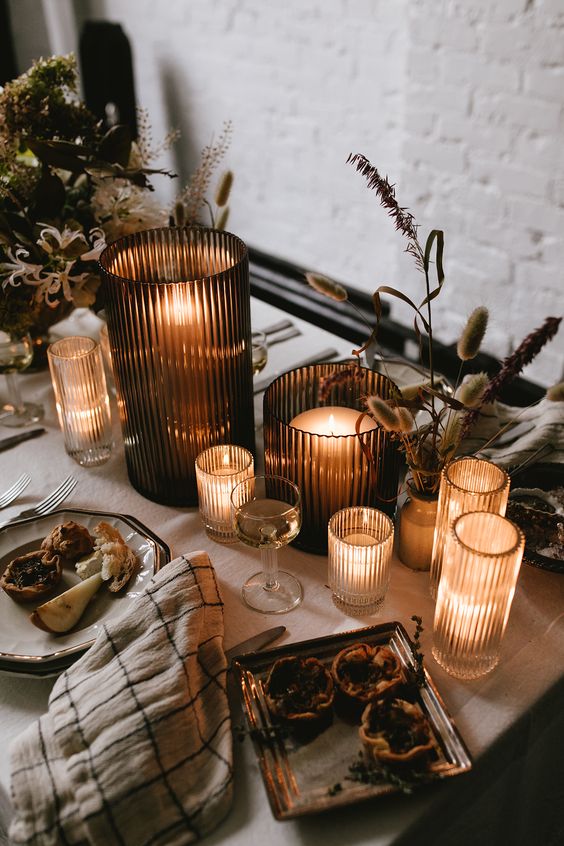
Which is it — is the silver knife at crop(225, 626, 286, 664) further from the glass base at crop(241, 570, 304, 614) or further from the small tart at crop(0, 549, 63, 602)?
the small tart at crop(0, 549, 63, 602)

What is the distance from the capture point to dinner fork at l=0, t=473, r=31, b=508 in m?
1.09

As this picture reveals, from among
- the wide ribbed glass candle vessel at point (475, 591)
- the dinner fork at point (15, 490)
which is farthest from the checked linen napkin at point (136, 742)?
the dinner fork at point (15, 490)

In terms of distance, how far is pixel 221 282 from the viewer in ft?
3.11

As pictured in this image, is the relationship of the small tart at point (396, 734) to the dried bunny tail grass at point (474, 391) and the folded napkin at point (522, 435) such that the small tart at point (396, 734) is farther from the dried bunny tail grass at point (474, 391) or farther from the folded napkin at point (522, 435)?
the folded napkin at point (522, 435)

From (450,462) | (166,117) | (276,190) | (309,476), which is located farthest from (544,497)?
(166,117)

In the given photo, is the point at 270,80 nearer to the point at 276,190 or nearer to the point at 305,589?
the point at 276,190

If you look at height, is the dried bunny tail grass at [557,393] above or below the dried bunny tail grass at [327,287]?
below

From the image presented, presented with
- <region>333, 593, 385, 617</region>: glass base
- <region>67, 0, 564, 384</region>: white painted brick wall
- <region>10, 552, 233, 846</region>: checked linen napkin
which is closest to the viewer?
<region>10, 552, 233, 846</region>: checked linen napkin

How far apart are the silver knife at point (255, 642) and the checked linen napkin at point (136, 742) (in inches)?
1.0

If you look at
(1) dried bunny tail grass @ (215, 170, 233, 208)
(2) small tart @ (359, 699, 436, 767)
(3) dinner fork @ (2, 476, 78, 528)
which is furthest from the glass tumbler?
(2) small tart @ (359, 699, 436, 767)

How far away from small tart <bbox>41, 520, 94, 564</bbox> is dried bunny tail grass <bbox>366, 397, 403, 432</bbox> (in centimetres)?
41

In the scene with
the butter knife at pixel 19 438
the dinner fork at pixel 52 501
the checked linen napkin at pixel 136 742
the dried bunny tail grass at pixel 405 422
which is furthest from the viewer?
the butter knife at pixel 19 438

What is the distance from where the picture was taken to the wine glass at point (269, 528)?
0.86 meters

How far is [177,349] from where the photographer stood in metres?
0.97
